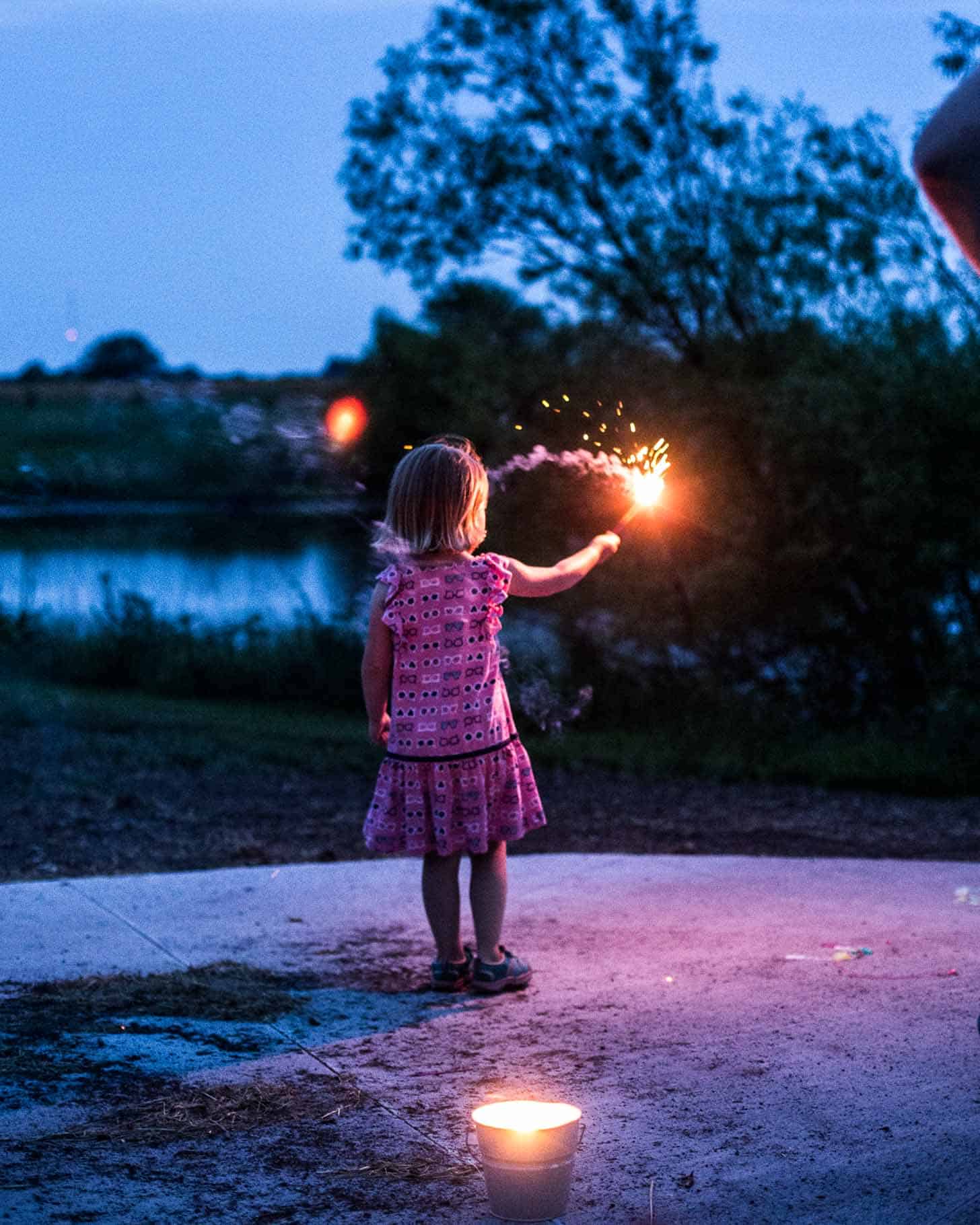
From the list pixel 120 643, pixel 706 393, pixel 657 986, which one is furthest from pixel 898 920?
pixel 120 643

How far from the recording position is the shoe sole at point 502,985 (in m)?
4.02

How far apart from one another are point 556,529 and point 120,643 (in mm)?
3563

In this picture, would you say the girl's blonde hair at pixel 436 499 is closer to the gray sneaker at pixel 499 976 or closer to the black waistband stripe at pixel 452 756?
the black waistband stripe at pixel 452 756

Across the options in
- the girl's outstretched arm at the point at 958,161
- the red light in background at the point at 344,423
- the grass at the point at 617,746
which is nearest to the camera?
the girl's outstretched arm at the point at 958,161

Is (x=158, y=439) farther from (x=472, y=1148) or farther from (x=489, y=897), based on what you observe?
(x=472, y=1148)

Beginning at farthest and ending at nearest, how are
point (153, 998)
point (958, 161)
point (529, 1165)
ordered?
point (153, 998) → point (529, 1165) → point (958, 161)

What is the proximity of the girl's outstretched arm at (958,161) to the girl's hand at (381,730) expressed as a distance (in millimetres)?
2088

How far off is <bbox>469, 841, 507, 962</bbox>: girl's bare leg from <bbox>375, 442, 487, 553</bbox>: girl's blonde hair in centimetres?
79

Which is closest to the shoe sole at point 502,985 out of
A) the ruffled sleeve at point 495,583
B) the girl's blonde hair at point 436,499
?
the ruffled sleeve at point 495,583

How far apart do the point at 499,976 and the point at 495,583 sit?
1.00 metres

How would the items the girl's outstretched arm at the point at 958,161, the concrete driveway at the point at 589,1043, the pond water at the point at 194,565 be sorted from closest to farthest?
1. the girl's outstretched arm at the point at 958,161
2. the concrete driveway at the point at 589,1043
3. the pond water at the point at 194,565

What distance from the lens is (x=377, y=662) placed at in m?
4.00

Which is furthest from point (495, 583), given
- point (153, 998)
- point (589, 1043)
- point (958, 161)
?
point (958, 161)

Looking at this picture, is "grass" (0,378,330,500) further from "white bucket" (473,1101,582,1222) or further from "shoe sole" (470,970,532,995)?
"white bucket" (473,1101,582,1222)
